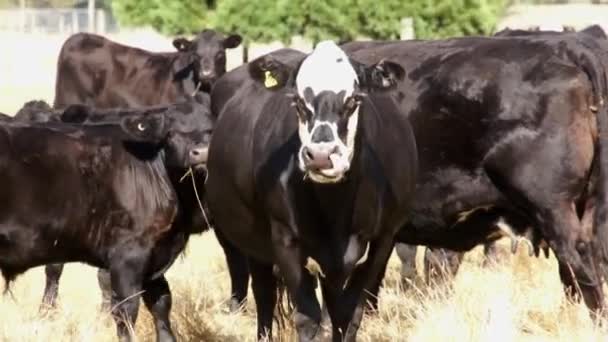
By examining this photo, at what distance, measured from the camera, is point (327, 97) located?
17.9ft

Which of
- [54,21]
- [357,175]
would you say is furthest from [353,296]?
[54,21]

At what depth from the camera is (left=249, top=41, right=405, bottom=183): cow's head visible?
526 centimetres

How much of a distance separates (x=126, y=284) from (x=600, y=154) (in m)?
2.73

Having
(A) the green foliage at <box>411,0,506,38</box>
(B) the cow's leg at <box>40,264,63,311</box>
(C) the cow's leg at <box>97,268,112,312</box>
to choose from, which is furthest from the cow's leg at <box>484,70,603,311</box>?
(A) the green foliage at <box>411,0,506,38</box>

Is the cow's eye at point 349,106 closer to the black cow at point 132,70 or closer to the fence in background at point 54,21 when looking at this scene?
the black cow at point 132,70

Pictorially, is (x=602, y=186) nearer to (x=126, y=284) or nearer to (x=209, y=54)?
(x=126, y=284)

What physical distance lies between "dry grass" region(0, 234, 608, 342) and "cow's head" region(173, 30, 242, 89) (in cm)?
476

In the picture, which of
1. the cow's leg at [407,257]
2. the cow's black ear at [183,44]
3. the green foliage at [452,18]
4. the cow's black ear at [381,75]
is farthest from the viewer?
the green foliage at [452,18]

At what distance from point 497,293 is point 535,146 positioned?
2.85 ft

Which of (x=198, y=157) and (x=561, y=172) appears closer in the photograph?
(x=561, y=172)

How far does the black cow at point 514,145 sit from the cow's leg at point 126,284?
1.56 meters

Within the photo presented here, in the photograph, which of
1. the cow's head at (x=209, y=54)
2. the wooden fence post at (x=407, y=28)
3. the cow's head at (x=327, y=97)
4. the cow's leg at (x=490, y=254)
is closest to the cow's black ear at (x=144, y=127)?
the cow's head at (x=327, y=97)

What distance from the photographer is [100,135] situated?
7766mm

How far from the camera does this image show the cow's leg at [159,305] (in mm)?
7383
